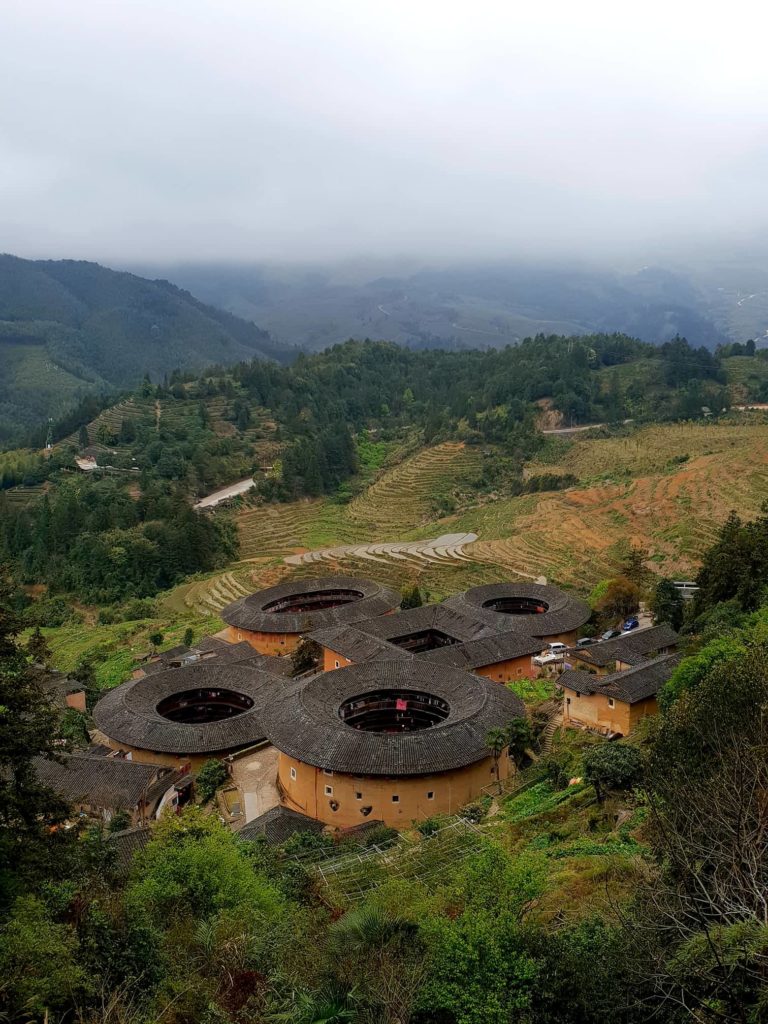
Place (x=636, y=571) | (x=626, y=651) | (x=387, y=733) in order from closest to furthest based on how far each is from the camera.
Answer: (x=387, y=733), (x=626, y=651), (x=636, y=571)

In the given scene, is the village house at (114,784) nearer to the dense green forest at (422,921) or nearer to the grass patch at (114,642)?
the dense green forest at (422,921)

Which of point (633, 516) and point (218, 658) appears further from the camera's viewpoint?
point (633, 516)

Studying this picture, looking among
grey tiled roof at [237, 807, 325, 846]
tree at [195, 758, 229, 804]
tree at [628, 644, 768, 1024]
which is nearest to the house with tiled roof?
grey tiled roof at [237, 807, 325, 846]

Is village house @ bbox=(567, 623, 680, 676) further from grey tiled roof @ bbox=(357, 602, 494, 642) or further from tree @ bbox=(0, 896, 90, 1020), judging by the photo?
tree @ bbox=(0, 896, 90, 1020)

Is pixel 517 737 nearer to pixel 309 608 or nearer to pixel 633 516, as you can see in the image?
pixel 309 608

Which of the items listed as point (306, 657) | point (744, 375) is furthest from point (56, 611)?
point (744, 375)

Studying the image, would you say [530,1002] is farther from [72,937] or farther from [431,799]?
[431,799]
